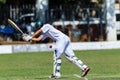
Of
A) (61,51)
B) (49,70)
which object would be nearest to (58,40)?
(61,51)

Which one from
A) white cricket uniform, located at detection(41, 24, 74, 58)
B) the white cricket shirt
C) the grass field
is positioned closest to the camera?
the white cricket shirt

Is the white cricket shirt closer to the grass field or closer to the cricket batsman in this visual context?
the cricket batsman

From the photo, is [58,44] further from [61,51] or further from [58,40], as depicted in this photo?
[61,51]

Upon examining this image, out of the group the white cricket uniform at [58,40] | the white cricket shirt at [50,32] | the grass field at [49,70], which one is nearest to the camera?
the white cricket shirt at [50,32]

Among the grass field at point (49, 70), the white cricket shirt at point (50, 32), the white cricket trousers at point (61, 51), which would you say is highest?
the white cricket shirt at point (50, 32)

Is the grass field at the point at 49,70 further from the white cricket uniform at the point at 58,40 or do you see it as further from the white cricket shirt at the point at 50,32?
the white cricket shirt at the point at 50,32

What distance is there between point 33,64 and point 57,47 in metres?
6.77

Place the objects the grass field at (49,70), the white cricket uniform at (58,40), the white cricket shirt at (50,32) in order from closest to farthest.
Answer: the white cricket shirt at (50,32) → the white cricket uniform at (58,40) → the grass field at (49,70)

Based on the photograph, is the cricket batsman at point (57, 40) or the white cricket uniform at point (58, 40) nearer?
the cricket batsman at point (57, 40)

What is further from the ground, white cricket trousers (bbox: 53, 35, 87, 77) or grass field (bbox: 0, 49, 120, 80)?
white cricket trousers (bbox: 53, 35, 87, 77)

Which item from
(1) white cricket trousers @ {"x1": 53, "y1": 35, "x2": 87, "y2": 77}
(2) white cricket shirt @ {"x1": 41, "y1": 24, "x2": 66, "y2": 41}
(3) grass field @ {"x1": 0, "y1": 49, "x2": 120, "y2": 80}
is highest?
(2) white cricket shirt @ {"x1": 41, "y1": 24, "x2": 66, "y2": 41}

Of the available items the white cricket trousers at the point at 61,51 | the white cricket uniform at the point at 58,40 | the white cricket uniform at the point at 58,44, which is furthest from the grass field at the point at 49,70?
the white cricket uniform at the point at 58,40

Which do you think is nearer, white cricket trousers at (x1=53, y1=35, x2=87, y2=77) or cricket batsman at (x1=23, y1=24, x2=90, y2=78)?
cricket batsman at (x1=23, y1=24, x2=90, y2=78)

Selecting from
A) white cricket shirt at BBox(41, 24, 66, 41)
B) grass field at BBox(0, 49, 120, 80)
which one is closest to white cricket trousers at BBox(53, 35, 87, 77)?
white cricket shirt at BBox(41, 24, 66, 41)
